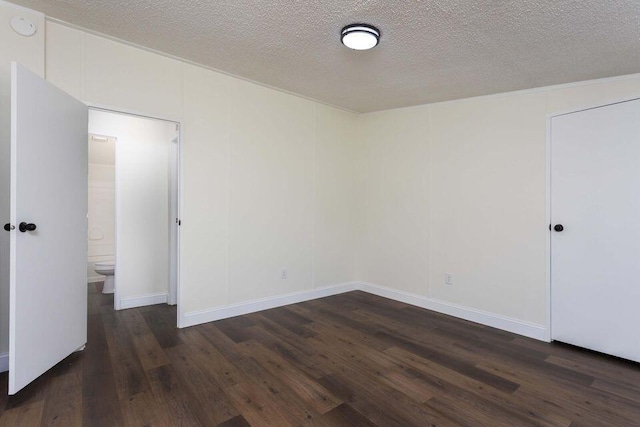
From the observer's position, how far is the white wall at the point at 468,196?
3.08 m

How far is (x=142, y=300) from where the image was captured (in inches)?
151

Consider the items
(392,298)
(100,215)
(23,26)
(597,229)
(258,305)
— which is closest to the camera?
(23,26)

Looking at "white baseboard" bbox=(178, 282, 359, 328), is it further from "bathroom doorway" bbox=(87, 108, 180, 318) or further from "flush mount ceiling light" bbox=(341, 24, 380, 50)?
"flush mount ceiling light" bbox=(341, 24, 380, 50)

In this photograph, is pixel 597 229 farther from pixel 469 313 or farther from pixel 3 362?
pixel 3 362

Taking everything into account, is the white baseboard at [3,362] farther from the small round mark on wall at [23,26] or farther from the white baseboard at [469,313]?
the white baseboard at [469,313]

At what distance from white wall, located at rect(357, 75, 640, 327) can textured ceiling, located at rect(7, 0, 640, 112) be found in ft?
0.96

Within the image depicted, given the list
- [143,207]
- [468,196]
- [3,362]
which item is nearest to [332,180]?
[468,196]

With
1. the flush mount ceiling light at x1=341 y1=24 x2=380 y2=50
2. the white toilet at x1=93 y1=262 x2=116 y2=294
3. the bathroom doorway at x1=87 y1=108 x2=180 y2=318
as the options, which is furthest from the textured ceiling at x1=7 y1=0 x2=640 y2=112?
the white toilet at x1=93 y1=262 x2=116 y2=294

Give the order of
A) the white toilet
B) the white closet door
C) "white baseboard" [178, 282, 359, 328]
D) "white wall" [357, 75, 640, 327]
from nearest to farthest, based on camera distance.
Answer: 1. the white closet door
2. "white wall" [357, 75, 640, 327]
3. "white baseboard" [178, 282, 359, 328]
4. the white toilet

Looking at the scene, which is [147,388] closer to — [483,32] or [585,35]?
[483,32]

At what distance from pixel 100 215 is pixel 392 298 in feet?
16.1

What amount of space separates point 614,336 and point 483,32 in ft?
8.78

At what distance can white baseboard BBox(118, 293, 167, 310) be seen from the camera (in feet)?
12.2

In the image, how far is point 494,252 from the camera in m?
3.36
